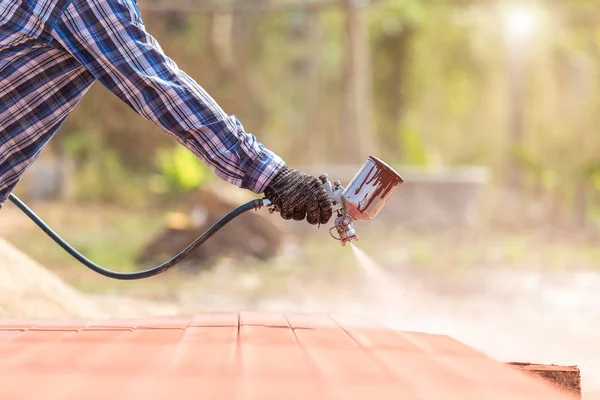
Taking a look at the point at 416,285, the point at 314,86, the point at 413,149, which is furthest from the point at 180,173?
the point at 314,86

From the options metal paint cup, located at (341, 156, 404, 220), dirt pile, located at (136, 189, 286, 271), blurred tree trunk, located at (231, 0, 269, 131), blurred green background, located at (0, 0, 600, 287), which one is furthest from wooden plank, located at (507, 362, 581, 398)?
blurred tree trunk, located at (231, 0, 269, 131)

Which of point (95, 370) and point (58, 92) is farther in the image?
point (58, 92)

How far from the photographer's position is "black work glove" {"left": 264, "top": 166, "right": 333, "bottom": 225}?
1.69 metres

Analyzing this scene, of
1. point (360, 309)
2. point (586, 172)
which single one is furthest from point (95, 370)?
point (586, 172)

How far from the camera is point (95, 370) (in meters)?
1.32

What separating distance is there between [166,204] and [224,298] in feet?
19.8

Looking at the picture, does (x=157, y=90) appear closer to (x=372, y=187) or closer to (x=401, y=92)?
(x=372, y=187)

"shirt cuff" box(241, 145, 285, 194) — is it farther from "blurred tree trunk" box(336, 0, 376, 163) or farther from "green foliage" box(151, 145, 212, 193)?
"blurred tree trunk" box(336, 0, 376, 163)

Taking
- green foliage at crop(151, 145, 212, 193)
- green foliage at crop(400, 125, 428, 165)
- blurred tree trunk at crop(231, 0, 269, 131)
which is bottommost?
green foliage at crop(151, 145, 212, 193)

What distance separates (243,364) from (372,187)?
53cm

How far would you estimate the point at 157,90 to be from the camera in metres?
1.68

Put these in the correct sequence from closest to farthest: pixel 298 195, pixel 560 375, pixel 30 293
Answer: pixel 560 375 → pixel 298 195 → pixel 30 293

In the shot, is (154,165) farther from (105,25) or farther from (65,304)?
(105,25)

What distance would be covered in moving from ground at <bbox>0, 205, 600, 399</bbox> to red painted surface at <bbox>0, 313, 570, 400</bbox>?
1.71 m
